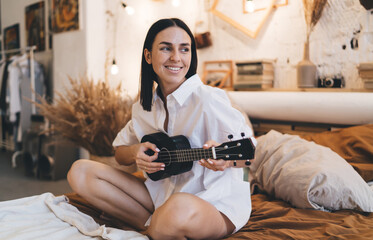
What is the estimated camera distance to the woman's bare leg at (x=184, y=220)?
42.8 inches

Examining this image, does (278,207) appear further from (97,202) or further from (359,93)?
(359,93)

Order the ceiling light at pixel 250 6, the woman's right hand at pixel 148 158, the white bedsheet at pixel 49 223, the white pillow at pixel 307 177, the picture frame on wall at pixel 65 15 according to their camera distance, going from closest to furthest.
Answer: the white bedsheet at pixel 49 223 → the woman's right hand at pixel 148 158 → the white pillow at pixel 307 177 → the ceiling light at pixel 250 6 → the picture frame on wall at pixel 65 15

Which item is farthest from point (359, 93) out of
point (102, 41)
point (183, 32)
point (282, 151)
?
point (102, 41)

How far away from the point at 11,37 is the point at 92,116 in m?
3.94

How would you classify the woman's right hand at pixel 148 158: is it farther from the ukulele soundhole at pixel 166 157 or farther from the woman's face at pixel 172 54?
the woman's face at pixel 172 54

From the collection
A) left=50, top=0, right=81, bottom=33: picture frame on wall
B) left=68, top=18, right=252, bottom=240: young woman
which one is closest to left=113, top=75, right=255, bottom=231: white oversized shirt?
left=68, top=18, right=252, bottom=240: young woman

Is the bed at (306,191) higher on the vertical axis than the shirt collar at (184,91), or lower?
lower

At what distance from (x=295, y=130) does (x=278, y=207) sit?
1.01 m

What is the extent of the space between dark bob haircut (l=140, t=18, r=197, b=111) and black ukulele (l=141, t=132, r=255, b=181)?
20 cm

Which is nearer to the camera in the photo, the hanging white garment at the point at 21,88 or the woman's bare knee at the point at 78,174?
the woman's bare knee at the point at 78,174

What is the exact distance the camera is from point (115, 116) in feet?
8.66

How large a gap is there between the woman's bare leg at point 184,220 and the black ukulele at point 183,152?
16 centimetres

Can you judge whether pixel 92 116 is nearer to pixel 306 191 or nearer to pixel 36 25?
pixel 306 191

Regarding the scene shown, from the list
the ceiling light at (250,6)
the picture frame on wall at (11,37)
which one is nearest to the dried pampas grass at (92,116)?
the ceiling light at (250,6)
